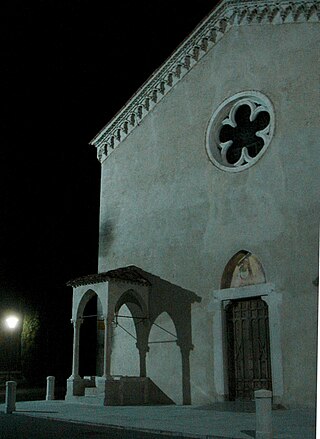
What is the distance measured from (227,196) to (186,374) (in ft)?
17.5

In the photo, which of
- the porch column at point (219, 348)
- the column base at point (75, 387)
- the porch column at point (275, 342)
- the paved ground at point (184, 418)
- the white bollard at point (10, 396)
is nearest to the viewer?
the paved ground at point (184, 418)

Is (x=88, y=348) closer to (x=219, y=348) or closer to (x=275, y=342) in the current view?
(x=219, y=348)

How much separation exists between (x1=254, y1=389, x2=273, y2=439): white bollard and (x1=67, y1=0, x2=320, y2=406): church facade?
191 inches

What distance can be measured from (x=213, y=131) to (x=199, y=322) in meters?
5.90

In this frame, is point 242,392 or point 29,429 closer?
point 29,429

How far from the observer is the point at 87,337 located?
87.8ft

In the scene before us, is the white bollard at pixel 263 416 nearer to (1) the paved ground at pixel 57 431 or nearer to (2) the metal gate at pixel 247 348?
(1) the paved ground at pixel 57 431

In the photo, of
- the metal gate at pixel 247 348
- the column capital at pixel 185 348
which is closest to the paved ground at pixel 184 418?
the metal gate at pixel 247 348

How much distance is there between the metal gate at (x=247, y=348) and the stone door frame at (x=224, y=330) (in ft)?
0.69

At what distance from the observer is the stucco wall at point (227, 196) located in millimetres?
13266

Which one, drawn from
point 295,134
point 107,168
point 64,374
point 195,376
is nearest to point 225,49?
point 295,134

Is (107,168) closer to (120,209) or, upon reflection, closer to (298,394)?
(120,209)

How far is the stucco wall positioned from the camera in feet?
43.5

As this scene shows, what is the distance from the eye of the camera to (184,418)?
439 inches
